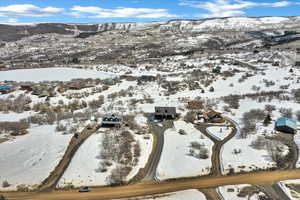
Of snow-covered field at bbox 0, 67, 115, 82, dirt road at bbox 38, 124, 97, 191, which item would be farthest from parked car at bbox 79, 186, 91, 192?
snow-covered field at bbox 0, 67, 115, 82

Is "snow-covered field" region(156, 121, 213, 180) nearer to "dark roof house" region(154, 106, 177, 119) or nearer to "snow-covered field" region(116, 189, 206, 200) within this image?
"snow-covered field" region(116, 189, 206, 200)

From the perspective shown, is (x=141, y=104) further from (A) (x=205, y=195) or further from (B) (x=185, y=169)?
(A) (x=205, y=195)

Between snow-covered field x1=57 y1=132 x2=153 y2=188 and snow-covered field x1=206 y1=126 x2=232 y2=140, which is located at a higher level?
snow-covered field x1=206 y1=126 x2=232 y2=140

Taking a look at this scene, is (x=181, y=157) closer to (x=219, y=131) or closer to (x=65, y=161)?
(x=219, y=131)

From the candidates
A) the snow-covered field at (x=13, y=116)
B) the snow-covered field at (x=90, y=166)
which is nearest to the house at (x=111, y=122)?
the snow-covered field at (x=90, y=166)

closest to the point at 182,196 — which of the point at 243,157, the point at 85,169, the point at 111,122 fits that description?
the point at 243,157

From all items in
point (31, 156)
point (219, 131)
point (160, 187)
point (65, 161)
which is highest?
point (219, 131)

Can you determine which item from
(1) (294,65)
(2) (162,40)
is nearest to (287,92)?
(1) (294,65)
